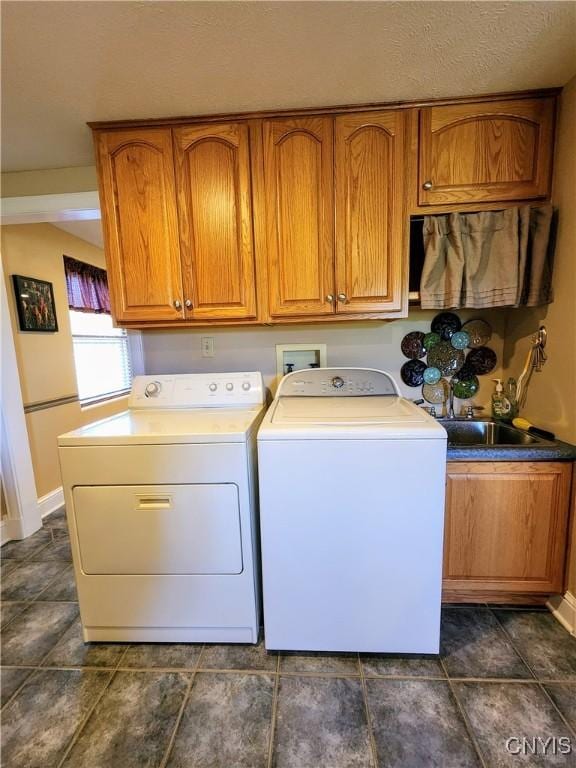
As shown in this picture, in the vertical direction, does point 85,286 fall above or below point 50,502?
above

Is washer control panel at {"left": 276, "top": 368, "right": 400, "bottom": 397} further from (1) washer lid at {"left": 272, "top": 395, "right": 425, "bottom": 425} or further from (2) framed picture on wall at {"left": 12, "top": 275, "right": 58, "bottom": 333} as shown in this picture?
(2) framed picture on wall at {"left": 12, "top": 275, "right": 58, "bottom": 333}

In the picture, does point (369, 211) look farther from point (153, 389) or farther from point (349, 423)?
point (153, 389)

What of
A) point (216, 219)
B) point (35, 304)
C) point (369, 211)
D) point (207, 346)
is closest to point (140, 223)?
point (216, 219)

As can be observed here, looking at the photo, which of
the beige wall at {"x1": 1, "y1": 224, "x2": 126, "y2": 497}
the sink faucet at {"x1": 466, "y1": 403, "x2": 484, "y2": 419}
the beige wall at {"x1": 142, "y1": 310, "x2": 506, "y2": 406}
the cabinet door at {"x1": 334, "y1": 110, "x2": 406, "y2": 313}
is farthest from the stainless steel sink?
the beige wall at {"x1": 1, "y1": 224, "x2": 126, "y2": 497}

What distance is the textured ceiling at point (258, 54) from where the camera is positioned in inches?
40.6

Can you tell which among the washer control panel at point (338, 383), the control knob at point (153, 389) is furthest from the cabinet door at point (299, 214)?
the control knob at point (153, 389)

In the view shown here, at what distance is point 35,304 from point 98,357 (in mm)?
1043

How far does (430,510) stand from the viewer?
3.87ft

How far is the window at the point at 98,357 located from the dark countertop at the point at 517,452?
2701 mm

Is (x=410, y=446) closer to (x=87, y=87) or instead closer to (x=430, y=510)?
(x=430, y=510)

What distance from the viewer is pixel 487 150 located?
1.43 m

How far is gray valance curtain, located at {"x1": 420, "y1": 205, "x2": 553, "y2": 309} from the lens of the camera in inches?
56.9

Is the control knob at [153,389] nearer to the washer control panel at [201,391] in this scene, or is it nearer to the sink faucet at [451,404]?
the washer control panel at [201,391]

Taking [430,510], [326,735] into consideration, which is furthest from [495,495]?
[326,735]
